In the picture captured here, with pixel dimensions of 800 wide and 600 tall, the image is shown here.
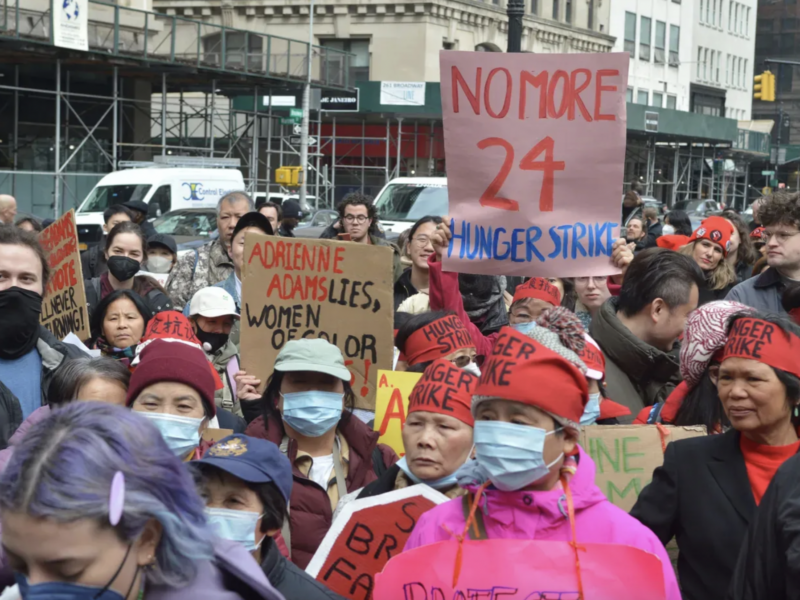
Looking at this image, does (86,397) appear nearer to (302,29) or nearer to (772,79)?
(772,79)

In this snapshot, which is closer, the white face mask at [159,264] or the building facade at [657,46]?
the white face mask at [159,264]

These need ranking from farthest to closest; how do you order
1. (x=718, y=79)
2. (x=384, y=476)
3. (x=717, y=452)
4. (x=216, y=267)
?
(x=718, y=79), (x=216, y=267), (x=384, y=476), (x=717, y=452)

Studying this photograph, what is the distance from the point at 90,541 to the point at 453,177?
3541 millimetres

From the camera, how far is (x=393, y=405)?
512 cm

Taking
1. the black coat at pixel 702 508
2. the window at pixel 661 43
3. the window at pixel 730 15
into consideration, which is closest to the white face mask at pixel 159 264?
the black coat at pixel 702 508

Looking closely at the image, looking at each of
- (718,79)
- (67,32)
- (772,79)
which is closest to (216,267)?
(67,32)

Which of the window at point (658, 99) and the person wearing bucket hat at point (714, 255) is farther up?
the window at point (658, 99)

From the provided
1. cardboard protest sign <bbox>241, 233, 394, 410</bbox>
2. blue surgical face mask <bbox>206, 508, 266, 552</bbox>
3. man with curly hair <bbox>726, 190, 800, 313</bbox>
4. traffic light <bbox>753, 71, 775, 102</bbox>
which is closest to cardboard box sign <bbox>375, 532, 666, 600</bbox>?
blue surgical face mask <bbox>206, 508, 266, 552</bbox>

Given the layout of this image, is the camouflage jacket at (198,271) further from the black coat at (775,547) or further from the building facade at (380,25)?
the building facade at (380,25)

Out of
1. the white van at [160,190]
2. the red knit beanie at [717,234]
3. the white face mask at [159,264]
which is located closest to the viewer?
the red knit beanie at [717,234]

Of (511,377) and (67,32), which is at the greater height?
(67,32)

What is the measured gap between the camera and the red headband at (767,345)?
3.70m

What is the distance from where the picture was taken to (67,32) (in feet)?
89.5

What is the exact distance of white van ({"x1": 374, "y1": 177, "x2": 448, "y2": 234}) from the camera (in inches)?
766
